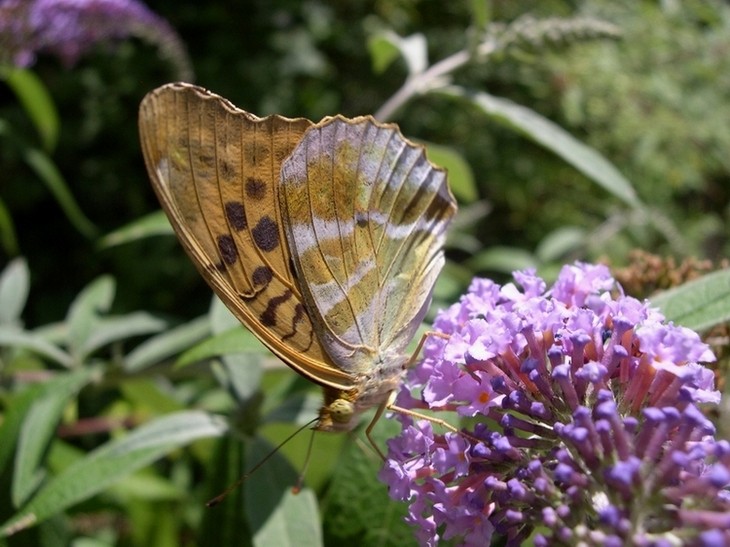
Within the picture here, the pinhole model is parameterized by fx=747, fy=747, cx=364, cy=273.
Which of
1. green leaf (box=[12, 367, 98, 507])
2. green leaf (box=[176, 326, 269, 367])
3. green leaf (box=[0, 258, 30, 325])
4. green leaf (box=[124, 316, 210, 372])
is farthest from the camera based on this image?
green leaf (box=[0, 258, 30, 325])

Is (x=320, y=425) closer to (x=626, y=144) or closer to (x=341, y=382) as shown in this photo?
(x=341, y=382)

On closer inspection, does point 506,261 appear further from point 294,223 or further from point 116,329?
point 294,223

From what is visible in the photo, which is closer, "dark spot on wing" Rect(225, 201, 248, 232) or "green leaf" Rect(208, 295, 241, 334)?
"dark spot on wing" Rect(225, 201, 248, 232)

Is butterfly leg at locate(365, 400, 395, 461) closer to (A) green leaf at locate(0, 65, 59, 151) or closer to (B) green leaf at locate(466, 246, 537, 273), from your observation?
(B) green leaf at locate(466, 246, 537, 273)

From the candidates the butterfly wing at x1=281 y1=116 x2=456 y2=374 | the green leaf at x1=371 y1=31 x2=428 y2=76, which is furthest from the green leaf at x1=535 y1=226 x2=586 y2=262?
the butterfly wing at x1=281 y1=116 x2=456 y2=374

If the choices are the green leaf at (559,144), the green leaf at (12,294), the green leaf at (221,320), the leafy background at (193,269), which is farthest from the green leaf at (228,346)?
the green leaf at (12,294)

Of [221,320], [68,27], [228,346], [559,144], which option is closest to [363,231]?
[228,346]
